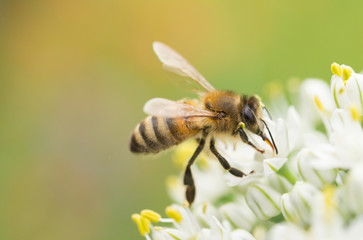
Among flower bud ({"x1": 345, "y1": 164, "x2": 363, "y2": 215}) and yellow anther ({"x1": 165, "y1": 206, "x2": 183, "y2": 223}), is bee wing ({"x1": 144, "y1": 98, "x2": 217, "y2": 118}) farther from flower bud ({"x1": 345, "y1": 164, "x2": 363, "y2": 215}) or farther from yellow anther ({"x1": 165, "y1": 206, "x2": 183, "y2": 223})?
flower bud ({"x1": 345, "y1": 164, "x2": 363, "y2": 215})

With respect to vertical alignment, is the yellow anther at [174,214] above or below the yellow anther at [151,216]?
below

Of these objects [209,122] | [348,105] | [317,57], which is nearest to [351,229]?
[348,105]

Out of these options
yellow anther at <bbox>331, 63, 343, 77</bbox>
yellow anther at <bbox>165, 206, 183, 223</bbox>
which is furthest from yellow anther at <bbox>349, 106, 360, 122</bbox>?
yellow anther at <bbox>165, 206, 183, 223</bbox>

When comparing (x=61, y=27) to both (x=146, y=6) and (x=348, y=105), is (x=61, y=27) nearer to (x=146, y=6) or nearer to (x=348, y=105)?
(x=146, y=6)

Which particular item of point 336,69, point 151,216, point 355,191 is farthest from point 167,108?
point 355,191

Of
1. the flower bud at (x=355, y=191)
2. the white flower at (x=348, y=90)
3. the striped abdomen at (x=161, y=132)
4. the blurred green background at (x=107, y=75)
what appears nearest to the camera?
the flower bud at (x=355, y=191)

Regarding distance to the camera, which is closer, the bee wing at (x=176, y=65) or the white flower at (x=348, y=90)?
the white flower at (x=348, y=90)

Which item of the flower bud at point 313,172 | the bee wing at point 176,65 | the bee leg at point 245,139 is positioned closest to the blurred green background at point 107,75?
the bee wing at point 176,65

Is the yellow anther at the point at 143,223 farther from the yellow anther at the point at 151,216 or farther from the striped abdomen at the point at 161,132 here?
the striped abdomen at the point at 161,132
